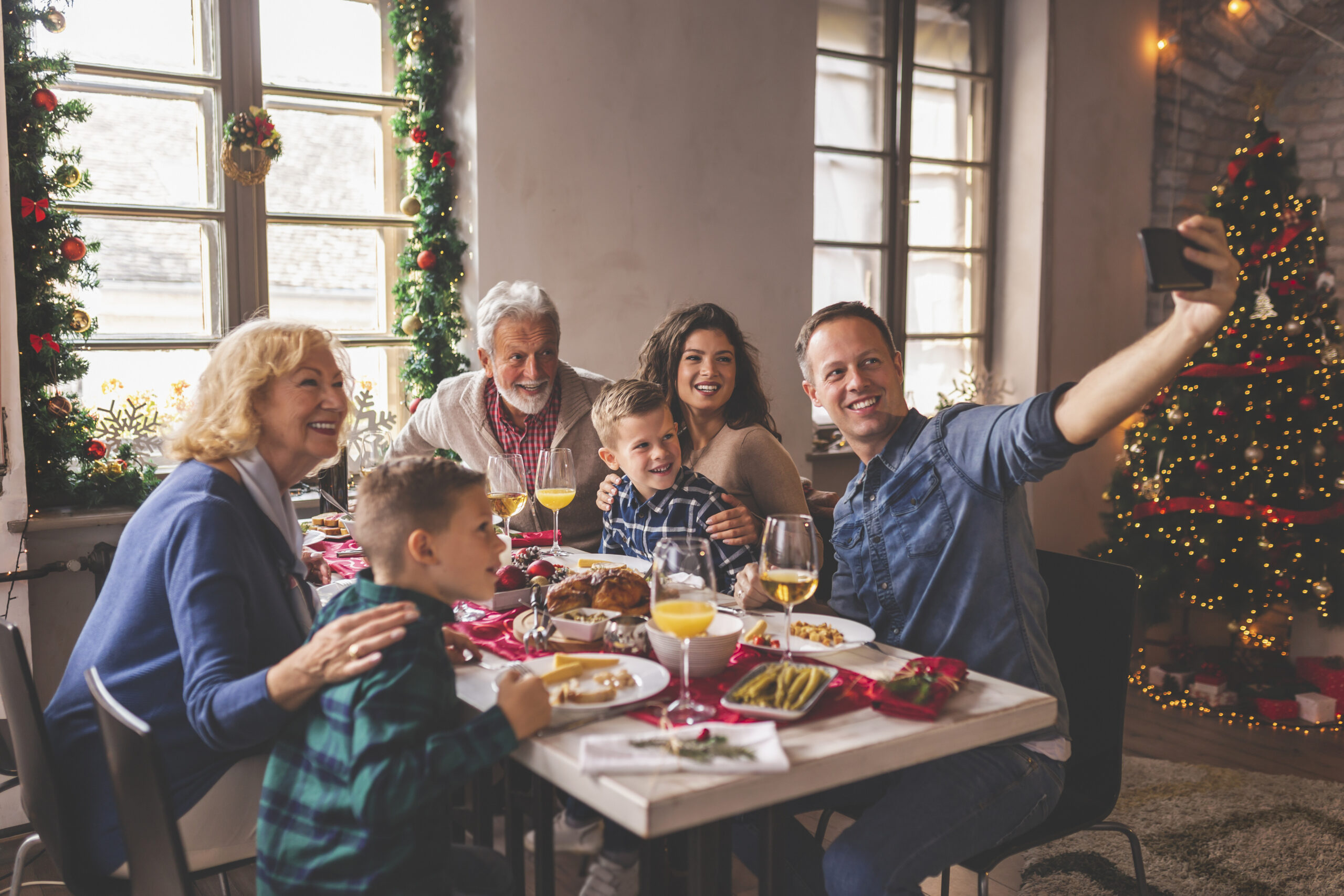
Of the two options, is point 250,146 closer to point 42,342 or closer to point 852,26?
point 42,342

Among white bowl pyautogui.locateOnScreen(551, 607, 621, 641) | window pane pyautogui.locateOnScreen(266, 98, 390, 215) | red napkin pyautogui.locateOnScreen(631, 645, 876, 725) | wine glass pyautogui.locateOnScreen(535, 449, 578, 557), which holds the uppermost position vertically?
window pane pyautogui.locateOnScreen(266, 98, 390, 215)

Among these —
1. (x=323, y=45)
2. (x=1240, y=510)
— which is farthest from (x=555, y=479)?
(x=1240, y=510)

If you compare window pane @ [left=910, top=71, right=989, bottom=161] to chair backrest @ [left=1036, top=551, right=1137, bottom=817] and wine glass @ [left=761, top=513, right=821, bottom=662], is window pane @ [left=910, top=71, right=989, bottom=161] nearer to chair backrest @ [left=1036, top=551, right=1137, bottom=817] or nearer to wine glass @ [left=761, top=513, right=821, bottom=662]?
chair backrest @ [left=1036, top=551, right=1137, bottom=817]

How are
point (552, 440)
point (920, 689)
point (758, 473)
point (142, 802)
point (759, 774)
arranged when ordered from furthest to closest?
point (552, 440)
point (758, 473)
point (920, 689)
point (142, 802)
point (759, 774)

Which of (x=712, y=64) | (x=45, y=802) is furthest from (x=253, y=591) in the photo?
(x=712, y=64)

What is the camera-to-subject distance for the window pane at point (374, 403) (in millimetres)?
3775

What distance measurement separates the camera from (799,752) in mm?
1176

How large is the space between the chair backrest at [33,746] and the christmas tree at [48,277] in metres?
1.76

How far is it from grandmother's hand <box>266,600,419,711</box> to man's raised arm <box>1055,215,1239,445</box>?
37.4 inches

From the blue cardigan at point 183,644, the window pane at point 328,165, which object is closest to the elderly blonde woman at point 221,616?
the blue cardigan at point 183,644

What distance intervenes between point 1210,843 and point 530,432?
2.19 metres

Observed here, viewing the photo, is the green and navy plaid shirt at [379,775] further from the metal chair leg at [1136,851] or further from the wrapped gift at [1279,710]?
the wrapped gift at [1279,710]

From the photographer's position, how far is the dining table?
3.53 feet

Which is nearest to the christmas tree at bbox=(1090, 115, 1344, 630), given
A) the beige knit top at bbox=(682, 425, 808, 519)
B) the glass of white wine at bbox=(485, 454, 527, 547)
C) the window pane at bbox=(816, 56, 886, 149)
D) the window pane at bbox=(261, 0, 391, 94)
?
the window pane at bbox=(816, 56, 886, 149)
